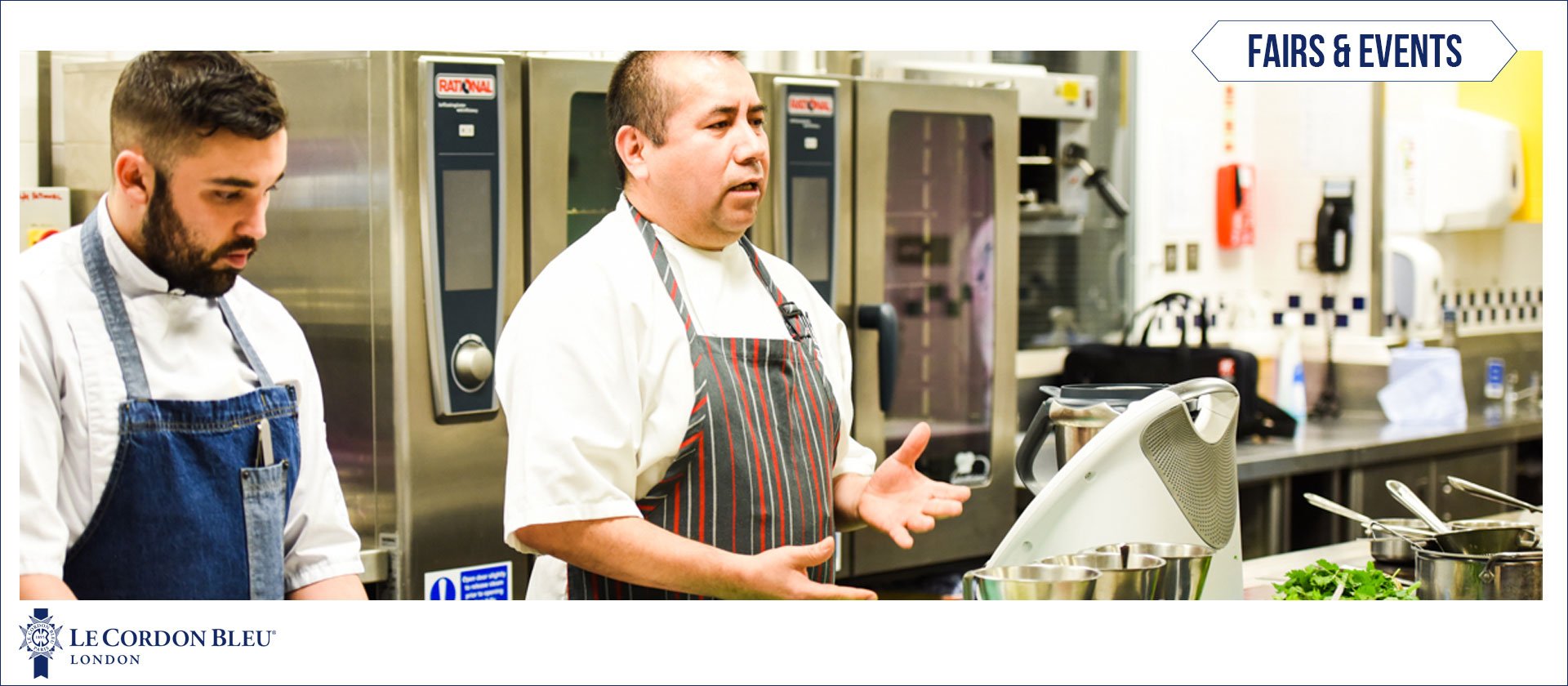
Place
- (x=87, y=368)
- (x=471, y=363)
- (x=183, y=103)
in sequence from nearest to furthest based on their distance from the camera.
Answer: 1. (x=87, y=368)
2. (x=183, y=103)
3. (x=471, y=363)

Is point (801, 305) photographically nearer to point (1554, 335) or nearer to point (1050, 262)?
point (1554, 335)

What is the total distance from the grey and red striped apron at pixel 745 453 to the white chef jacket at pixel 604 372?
0.7 inches

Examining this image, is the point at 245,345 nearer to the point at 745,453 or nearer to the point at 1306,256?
the point at 745,453

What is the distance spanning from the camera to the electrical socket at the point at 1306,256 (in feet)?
14.5

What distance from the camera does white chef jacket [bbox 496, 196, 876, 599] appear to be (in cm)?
192

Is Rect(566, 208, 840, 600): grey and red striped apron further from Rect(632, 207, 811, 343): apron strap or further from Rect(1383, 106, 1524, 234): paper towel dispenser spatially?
Rect(1383, 106, 1524, 234): paper towel dispenser

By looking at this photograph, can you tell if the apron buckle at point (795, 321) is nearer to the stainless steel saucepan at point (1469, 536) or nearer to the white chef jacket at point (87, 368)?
the white chef jacket at point (87, 368)

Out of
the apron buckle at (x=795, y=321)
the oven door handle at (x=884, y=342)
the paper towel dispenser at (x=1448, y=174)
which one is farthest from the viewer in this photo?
the paper towel dispenser at (x=1448, y=174)

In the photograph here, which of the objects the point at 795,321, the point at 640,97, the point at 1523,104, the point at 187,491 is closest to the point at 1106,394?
the point at 795,321

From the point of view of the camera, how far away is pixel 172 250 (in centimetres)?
194

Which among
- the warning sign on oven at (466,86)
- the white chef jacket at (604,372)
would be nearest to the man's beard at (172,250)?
the white chef jacket at (604,372)

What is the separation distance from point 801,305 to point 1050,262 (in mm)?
2299

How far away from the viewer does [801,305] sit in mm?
Answer: 2156

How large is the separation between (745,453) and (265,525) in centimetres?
60
